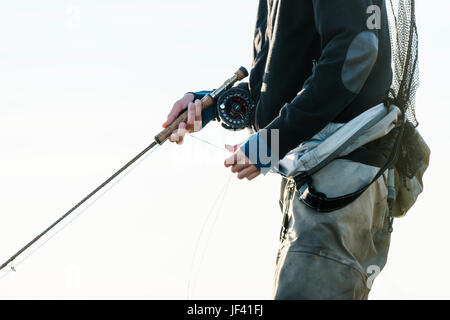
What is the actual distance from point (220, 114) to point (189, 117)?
0.22 m

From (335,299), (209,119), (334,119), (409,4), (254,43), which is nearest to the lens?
(335,299)

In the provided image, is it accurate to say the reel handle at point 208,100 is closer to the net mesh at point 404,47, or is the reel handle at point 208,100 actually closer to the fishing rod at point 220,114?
the fishing rod at point 220,114

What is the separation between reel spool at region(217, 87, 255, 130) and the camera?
201 inches

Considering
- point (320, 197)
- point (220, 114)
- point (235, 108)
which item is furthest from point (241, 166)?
point (220, 114)

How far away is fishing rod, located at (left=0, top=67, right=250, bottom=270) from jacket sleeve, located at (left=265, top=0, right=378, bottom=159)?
0.98 metres

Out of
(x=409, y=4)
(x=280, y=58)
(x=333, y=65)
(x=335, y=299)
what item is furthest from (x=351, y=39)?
(x=335, y=299)

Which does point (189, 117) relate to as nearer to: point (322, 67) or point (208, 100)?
point (208, 100)

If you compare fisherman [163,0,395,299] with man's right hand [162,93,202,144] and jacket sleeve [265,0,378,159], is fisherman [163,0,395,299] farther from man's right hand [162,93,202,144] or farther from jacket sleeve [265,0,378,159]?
man's right hand [162,93,202,144]

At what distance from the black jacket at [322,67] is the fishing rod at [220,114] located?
1.40 feet

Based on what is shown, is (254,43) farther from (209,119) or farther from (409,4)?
(409,4)

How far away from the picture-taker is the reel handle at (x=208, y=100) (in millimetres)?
5266

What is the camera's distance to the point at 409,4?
4.67m
